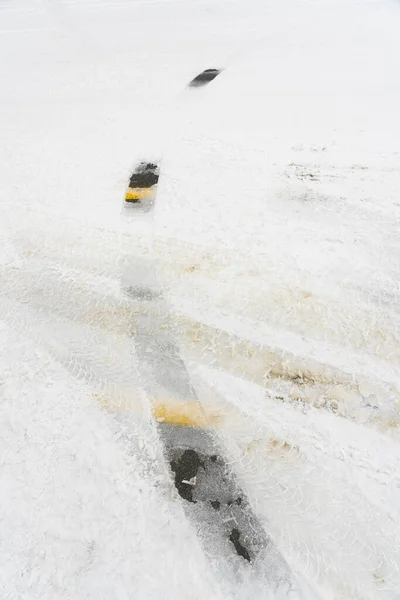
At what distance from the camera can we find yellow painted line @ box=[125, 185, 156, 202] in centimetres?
426

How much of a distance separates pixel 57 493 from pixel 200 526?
2.86 feet

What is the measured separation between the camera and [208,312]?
10.9 ft

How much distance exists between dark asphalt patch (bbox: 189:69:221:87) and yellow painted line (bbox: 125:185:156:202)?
2.52 m

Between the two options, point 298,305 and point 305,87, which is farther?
point 305,87

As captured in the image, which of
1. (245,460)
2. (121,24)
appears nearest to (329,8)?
(121,24)

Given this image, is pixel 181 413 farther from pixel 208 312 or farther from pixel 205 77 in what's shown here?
pixel 205 77

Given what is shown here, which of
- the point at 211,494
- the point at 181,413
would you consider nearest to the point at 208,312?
the point at 181,413

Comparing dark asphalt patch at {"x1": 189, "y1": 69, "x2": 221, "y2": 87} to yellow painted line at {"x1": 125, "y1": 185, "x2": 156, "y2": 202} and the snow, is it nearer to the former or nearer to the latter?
the snow

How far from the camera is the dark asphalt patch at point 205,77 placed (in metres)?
5.98

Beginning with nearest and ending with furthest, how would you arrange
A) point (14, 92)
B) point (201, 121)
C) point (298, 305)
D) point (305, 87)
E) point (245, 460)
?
1. point (245, 460)
2. point (298, 305)
3. point (201, 121)
4. point (305, 87)
5. point (14, 92)

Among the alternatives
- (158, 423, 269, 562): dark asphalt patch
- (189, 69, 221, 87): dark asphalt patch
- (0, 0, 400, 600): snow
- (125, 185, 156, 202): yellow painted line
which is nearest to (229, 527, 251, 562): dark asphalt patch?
(158, 423, 269, 562): dark asphalt patch

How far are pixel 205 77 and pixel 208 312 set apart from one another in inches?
172

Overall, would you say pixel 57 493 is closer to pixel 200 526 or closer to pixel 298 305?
pixel 200 526

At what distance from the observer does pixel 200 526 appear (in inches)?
93.9
